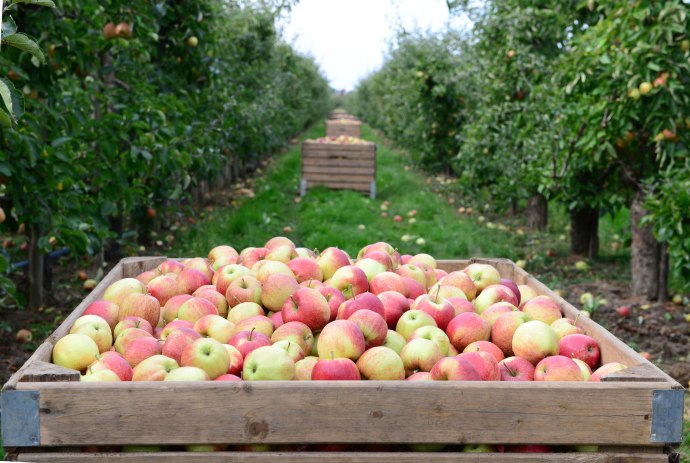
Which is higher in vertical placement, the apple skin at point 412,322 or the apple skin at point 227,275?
the apple skin at point 227,275

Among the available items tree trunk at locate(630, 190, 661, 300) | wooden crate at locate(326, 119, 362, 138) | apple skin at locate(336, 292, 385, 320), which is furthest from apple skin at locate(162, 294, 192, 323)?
wooden crate at locate(326, 119, 362, 138)

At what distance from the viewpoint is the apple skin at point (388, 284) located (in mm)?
2818

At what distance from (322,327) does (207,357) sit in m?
0.50

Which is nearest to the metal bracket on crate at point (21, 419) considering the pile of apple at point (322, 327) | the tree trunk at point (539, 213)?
the pile of apple at point (322, 327)

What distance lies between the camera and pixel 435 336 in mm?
2383

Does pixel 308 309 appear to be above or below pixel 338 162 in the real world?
below

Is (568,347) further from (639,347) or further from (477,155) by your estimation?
(477,155)

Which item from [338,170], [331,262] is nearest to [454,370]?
[331,262]

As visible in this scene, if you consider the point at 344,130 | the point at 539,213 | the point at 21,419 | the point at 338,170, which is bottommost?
the point at 21,419

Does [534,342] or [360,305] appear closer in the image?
[534,342]

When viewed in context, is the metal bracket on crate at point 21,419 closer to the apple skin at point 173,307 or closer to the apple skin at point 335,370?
the apple skin at point 335,370

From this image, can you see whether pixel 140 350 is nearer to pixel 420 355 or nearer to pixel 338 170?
pixel 420 355

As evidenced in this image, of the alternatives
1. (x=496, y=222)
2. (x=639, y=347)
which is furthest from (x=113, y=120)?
(x=496, y=222)

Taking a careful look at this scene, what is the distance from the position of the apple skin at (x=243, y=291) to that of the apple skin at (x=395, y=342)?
21.4 inches
